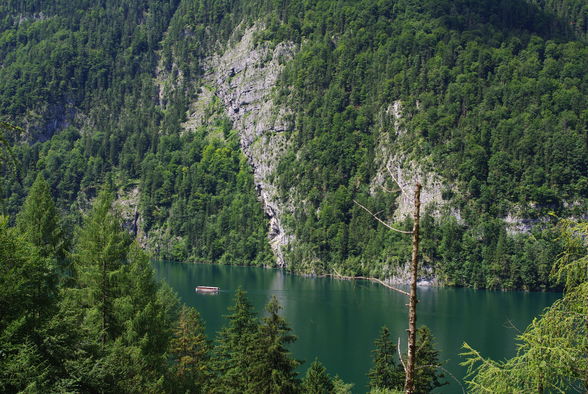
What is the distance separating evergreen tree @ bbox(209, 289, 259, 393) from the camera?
2553 cm

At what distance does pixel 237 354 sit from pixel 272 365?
18.3 ft

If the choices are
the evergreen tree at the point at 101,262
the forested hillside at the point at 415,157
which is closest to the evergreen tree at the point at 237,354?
the evergreen tree at the point at 101,262

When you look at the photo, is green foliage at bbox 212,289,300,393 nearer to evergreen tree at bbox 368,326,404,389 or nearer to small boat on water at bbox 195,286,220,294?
evergreen tree at bbox 368,326,404,389

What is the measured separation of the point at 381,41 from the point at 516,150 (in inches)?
2797

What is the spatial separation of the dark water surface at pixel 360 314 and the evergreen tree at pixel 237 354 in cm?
728

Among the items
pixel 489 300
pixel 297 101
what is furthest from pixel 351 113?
pixel 489 300

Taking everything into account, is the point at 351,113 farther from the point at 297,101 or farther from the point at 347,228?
the point at 347,228

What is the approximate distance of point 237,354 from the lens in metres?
27.6

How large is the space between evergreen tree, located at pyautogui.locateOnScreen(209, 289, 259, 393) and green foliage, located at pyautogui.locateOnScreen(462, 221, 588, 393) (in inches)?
589

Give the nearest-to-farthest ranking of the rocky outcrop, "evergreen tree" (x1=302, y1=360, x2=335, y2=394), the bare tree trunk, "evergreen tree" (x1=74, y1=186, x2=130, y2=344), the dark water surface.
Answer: the bare tree trunk < "evergreen tree" (x1=74, y1=186, x2=130, y2=344) < "evergreen tree" (x1=302, y1=360, x2=335, y2=394) < the dark water surface < the rocky outcrop

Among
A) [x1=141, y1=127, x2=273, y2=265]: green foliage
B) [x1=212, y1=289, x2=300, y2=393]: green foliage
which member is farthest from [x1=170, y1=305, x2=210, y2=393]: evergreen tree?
[x1=141, y1=127, x2=273, y2=265]: green foliage

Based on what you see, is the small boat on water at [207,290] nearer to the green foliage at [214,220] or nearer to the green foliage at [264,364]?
the green foliage at [264,364]

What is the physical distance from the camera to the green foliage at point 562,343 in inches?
353

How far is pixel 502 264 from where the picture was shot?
120688 millimetres
